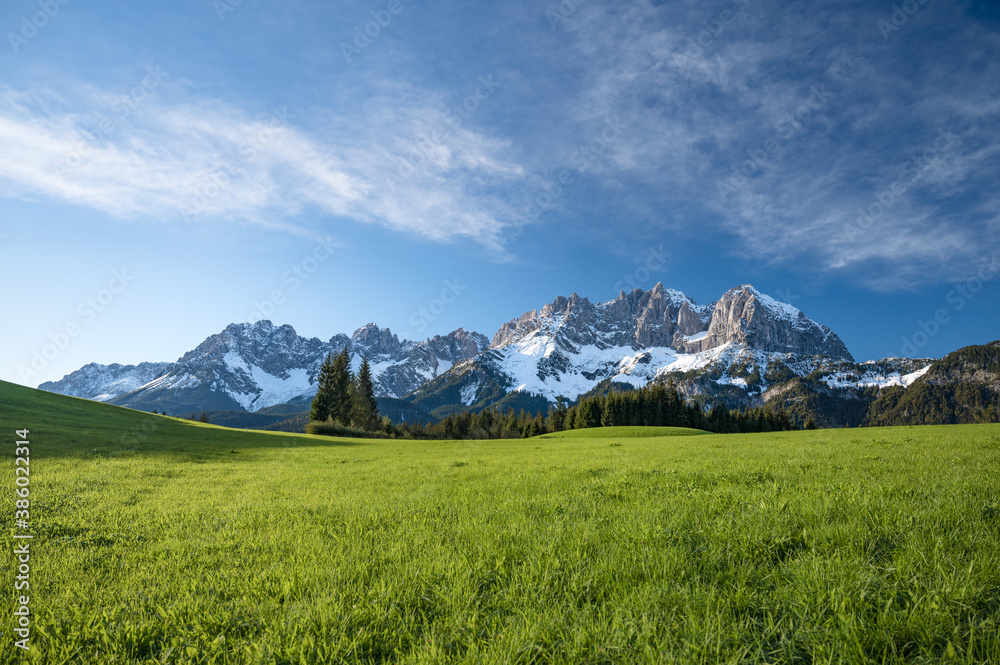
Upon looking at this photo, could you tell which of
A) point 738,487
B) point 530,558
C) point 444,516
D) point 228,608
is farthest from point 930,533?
point 228,608

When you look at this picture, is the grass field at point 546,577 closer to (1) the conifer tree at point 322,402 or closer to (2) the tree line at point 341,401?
(2) the tree line at point 341,401

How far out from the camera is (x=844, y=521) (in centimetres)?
572

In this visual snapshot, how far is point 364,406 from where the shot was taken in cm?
10288

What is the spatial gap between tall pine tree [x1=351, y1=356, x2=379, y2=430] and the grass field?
95.1 meters

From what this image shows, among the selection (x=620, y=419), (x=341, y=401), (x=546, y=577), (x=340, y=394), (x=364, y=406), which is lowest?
(x=620, y=419)

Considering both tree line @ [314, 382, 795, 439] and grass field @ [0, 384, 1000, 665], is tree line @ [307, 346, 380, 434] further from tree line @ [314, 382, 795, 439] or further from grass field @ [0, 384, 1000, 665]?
grass field @ [0, 384, 1000, 665]

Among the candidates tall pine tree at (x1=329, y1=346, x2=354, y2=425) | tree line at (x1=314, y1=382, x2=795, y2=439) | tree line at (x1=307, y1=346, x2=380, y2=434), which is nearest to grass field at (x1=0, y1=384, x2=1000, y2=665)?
tree line at (x1=307, y1=346, x2=380, y2=434)

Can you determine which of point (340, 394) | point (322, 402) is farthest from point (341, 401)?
point (322, 402)

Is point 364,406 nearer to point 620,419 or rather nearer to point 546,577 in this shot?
point 620,419

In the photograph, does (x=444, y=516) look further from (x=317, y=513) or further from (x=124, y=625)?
(x=124, y=625)

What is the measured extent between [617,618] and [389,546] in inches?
136

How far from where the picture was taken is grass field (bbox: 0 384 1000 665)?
352 cm

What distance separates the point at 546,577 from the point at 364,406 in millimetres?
104793

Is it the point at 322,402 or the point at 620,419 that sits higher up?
the point at 322,402
